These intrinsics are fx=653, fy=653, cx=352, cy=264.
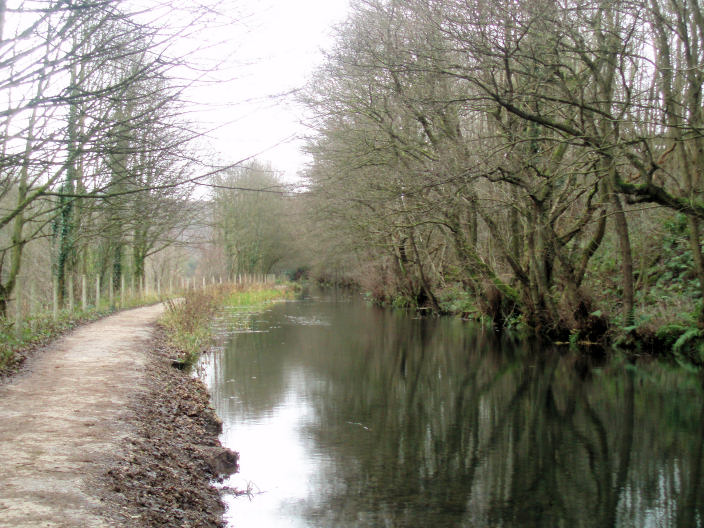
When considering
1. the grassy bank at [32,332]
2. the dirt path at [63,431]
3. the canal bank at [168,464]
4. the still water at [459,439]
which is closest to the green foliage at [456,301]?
the still water at [459,439]

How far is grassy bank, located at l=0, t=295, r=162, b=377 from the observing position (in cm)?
918

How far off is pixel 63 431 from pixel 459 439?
15.3ft

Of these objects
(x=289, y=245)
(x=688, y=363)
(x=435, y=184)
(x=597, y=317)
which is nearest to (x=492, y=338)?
(x=597, y=317)

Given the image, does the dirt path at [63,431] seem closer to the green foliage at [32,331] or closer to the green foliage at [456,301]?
the green foliage at [32,331]

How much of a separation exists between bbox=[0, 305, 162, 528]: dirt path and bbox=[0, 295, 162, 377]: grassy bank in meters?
0.31

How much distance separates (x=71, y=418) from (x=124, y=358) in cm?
451

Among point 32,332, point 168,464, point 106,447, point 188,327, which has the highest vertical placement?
point 32,332

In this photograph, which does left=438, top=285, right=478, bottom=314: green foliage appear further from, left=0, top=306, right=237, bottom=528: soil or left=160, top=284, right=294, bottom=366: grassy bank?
left=0, top=306, right=237, bottom=528: soil

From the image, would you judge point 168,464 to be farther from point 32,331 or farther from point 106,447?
point 32,331

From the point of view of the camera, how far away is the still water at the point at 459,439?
5.91m

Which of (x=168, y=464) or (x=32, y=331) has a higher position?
(x=32, y=331)

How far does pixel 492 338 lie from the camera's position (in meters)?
18.9

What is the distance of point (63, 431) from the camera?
20.1 ft

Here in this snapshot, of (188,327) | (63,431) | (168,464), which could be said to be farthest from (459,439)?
(188,327)
